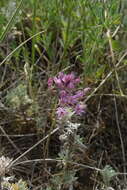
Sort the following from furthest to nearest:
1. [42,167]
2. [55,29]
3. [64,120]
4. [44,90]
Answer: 1. [55,29]
2. [44,90]
3. [42,167]
4. [64,120]

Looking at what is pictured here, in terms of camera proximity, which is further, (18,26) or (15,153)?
(18,26)

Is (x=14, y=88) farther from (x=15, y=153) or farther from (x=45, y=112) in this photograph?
(x=15, y=153)

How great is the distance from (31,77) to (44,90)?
0.09m

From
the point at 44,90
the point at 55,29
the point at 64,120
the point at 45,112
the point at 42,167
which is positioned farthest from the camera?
the point at 55,29

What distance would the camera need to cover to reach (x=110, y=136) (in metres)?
1.68

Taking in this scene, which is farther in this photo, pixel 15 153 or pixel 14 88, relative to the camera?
pixel 14 88

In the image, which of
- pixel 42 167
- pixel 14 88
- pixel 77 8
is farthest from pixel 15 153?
pixel 77 8

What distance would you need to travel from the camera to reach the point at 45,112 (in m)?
1.64

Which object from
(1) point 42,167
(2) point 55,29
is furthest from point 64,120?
(2) point 55,29

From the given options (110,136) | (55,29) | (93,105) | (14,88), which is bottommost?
(110,136)

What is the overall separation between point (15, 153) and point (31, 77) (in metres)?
0.31

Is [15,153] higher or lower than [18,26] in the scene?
lower

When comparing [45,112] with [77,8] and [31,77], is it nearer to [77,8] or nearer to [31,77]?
[31,77]

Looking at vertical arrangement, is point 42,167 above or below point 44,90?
below
